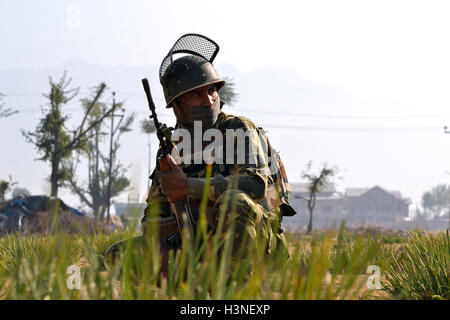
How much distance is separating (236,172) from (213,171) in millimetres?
465

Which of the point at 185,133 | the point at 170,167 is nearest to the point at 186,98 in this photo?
the point at 185,133

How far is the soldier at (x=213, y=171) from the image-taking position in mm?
2914

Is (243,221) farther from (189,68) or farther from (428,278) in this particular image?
(428,278)

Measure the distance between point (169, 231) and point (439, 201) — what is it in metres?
121

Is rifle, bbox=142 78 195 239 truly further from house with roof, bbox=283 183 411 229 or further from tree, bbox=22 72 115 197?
house with roof, bbox=283 183 411 229

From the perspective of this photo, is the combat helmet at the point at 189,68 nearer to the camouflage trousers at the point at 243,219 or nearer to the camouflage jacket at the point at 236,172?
the camouflage jacket at the point at 236,172

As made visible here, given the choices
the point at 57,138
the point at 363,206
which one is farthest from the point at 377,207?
the point at 57,138

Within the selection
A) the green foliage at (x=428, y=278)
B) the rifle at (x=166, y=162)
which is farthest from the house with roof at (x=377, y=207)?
the rifle at (x=166, y=162)

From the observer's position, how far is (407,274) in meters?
3.45

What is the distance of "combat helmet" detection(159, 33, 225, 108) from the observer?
11.0 feet

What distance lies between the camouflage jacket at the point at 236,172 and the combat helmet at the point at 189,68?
32 centimetres

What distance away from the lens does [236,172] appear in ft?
9.22

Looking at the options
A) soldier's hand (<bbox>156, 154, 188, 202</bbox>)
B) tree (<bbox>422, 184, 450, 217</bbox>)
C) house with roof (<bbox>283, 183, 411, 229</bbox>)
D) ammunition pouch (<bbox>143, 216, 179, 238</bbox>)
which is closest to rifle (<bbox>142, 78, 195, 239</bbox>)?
soldier's hand (<bbox>156, 154, 188, 202</bbox>)
